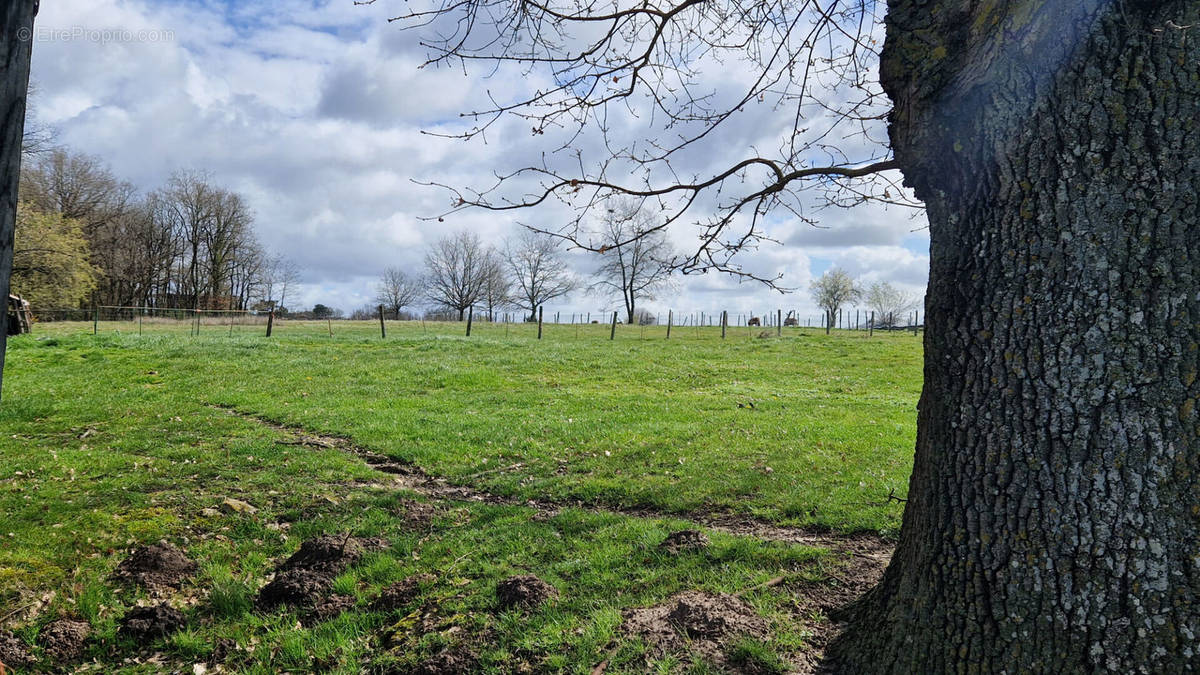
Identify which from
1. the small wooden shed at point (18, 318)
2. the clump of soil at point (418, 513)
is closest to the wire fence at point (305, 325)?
the small wooden shed at point (18, 318)

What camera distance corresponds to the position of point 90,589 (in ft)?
14.7

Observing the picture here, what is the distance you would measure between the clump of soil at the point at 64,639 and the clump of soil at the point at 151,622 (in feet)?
0.67

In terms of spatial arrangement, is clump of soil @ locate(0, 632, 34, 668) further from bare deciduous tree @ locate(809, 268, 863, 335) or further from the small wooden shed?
bare deciduous tree @ locate(809, 268, 863, 335)

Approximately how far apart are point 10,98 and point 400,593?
343 centimetres

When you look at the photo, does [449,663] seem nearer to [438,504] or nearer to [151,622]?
[151,622]

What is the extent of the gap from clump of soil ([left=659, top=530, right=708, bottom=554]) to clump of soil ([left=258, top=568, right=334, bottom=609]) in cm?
249

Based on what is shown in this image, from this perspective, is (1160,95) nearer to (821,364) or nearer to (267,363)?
(267,363)

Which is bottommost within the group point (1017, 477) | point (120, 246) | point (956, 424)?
point (1017, 477)

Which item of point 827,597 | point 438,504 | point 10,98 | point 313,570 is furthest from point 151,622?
point 827,597

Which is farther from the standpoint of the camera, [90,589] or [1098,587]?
[90,589]

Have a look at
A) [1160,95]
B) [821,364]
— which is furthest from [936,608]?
[821,364]

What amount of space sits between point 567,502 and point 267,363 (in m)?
16.4

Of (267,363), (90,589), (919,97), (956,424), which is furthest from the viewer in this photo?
(267,363)

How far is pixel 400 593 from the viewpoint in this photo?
170 inches
